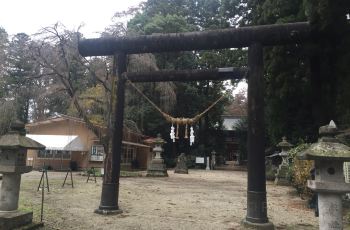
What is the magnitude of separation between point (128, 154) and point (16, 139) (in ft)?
83.4

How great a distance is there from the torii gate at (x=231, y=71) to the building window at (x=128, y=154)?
2190 cm

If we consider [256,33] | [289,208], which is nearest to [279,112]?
[289,208]

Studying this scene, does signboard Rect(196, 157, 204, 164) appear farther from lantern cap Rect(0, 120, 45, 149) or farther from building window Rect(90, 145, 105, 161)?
lantern cap Rect(0, 120, 45, 149)

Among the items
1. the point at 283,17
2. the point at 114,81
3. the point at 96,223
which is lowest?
the point at 96,223

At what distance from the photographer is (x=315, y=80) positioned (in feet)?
53.1

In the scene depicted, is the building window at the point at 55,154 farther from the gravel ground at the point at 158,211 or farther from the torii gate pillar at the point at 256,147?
the torii gate pillar at the point at 256,147

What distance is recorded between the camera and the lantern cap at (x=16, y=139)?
22.3ft

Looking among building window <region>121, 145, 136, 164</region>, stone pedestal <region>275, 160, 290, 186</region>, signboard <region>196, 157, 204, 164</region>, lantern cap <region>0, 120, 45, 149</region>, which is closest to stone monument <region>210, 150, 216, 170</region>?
signboard <region>196, 157, 204, 164</region>

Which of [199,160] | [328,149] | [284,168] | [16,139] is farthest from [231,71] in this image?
[199,160]

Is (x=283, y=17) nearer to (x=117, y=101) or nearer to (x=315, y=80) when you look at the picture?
(x=315, y=80)

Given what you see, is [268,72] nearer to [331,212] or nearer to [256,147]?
[256,147]

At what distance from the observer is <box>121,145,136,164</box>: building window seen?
3095 cm

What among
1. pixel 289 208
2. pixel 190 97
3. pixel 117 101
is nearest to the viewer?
pixel 117 101

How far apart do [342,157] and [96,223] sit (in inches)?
213
